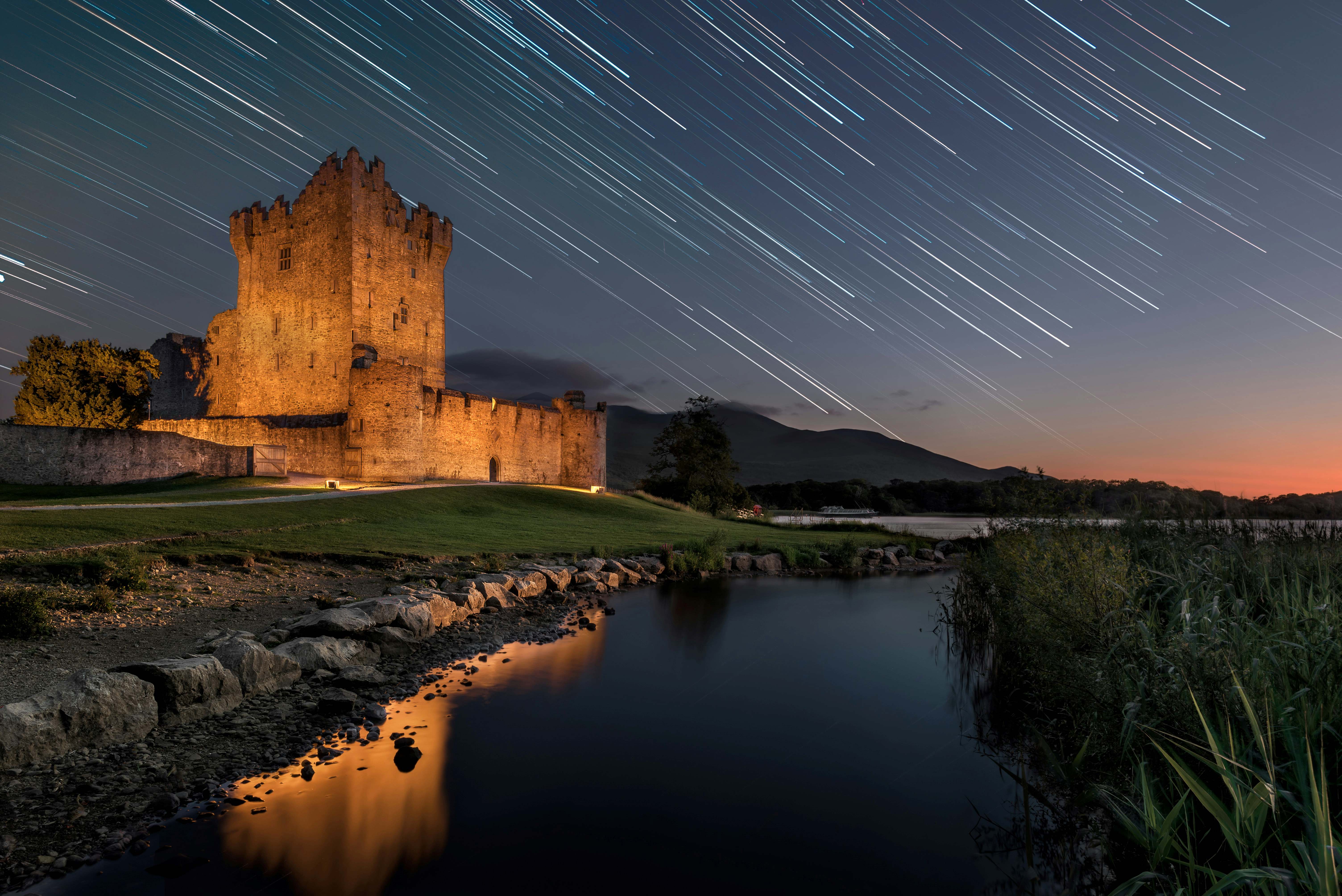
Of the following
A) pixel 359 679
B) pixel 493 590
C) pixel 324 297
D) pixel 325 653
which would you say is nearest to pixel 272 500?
pixel 493 590

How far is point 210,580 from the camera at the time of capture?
1166cm

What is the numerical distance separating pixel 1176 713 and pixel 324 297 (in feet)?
159

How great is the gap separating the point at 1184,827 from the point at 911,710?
15.5 ft

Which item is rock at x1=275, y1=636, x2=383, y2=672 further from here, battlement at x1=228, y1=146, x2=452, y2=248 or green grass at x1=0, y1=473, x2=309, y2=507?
battlement at x1=228, y1=146, x2=452, y2=248

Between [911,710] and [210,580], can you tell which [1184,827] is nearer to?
[911,710]

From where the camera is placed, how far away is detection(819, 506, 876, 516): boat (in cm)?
5591

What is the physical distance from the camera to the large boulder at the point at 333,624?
9086 mm

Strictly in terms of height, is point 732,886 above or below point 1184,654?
below

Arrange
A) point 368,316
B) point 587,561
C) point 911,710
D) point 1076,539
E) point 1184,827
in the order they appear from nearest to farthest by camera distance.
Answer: point 1184,827
point 1076,539
point 911,710
point 587,561
point 368,316

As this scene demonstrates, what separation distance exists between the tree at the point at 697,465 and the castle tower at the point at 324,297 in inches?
673

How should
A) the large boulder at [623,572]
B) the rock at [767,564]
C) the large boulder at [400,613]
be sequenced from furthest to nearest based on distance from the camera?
the rock at [767,564] < the large boulder at [623,572] < the large boulder at [400,613]

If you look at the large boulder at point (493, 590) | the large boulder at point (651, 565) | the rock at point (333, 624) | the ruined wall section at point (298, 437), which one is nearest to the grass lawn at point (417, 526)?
the large boulder at point (651, 565)

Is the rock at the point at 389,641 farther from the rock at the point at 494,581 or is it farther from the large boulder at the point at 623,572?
the large boulder at the point at 623,572

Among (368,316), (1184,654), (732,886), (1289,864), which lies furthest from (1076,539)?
(368,316)
